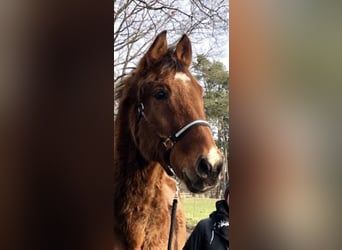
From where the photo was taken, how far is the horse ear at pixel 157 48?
2400 mm

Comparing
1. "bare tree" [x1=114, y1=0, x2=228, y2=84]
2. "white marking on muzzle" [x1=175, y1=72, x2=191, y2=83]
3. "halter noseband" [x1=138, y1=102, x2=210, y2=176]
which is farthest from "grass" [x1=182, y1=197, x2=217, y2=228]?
"bare tree" [x1=114, y1=0, x2=228, y2=84]

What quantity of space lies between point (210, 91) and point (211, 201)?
0.55m

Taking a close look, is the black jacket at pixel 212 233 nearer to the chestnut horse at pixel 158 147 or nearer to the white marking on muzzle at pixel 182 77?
the chestnut horse at pixel 158 147

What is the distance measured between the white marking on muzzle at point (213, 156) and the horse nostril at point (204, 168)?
0.02 m

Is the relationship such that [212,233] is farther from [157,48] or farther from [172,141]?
[157,48]

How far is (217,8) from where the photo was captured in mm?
2402

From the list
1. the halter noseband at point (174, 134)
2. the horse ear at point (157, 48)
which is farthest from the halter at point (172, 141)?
the horse ear at point (157, 48)

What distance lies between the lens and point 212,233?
2.45 m

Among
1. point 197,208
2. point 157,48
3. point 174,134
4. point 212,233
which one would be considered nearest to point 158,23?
point 157,48
